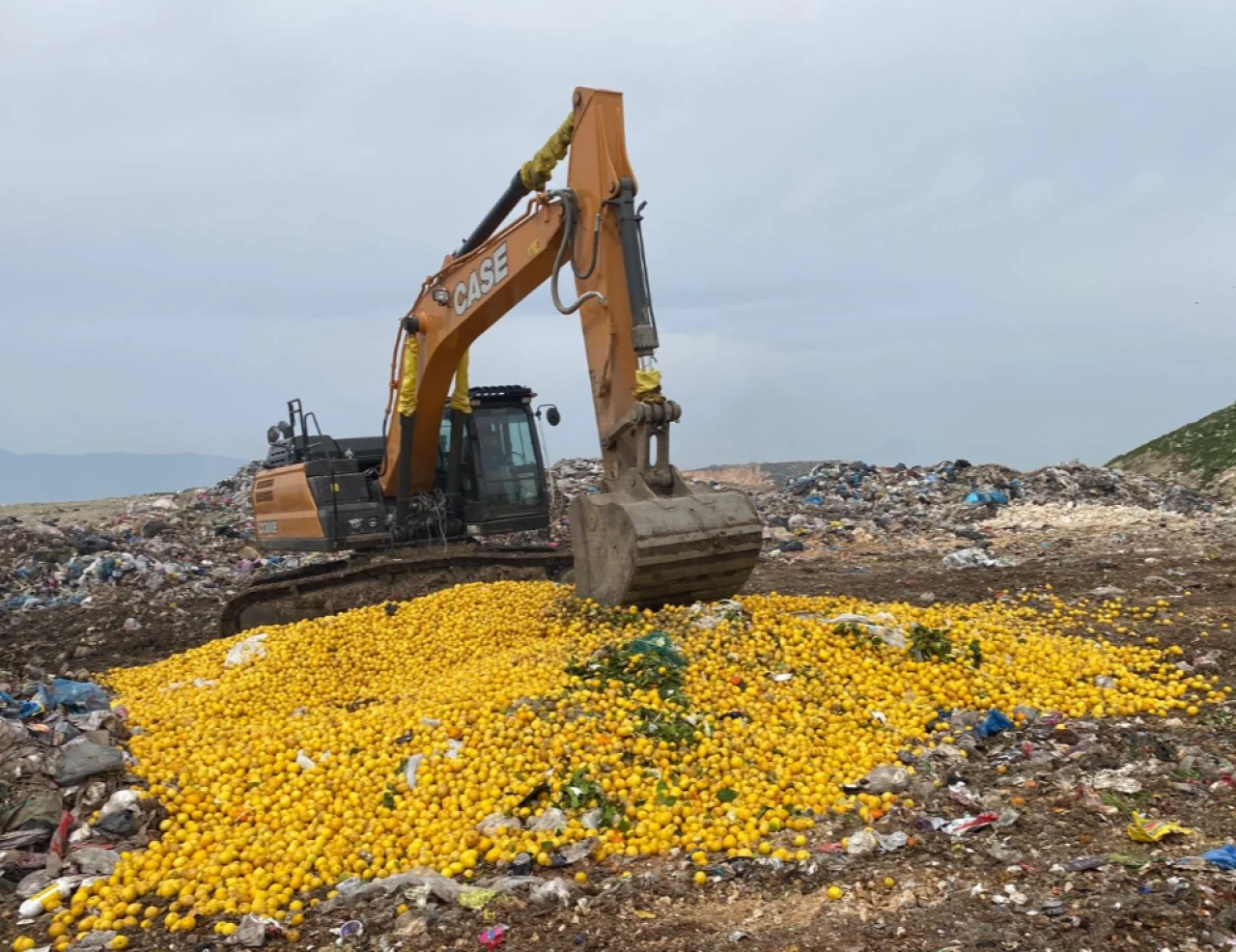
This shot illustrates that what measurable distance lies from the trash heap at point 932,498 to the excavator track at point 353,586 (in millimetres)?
6759

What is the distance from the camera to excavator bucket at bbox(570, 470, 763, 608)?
19.5 feet

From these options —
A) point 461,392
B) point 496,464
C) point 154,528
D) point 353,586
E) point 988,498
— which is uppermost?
point 461,392

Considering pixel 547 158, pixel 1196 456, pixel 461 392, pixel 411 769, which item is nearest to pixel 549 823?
pixel 411 769

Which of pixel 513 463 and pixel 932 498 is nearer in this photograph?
pixel 513 463

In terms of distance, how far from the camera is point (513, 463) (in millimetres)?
10641

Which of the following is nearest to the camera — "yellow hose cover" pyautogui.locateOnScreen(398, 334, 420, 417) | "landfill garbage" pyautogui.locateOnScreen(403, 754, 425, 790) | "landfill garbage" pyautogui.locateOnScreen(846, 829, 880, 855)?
"landfill garbage" pyautogui.locateOnScreen(846, 829, 880, 855)

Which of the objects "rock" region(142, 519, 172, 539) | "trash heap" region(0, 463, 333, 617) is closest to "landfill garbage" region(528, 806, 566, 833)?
"trash heap" region(0, 463, 333, 617)

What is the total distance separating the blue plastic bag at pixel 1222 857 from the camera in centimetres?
343

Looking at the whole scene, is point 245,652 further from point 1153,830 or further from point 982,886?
Result: point 1153,830

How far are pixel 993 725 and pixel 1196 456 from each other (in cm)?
2114

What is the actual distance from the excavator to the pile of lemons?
0.61 metres

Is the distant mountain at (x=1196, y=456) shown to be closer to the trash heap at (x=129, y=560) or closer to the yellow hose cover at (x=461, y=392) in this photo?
the yellow hose cover at (x=461, y=392)

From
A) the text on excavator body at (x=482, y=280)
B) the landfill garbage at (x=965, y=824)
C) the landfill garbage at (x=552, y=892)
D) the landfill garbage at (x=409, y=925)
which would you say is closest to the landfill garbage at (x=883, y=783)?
the landfill garbage at (x=965, y=824)

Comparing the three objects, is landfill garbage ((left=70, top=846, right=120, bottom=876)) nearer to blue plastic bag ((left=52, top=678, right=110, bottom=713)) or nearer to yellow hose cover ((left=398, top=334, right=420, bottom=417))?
blue plastic bag ((left=52, top=678, right=110, bottom=713))
